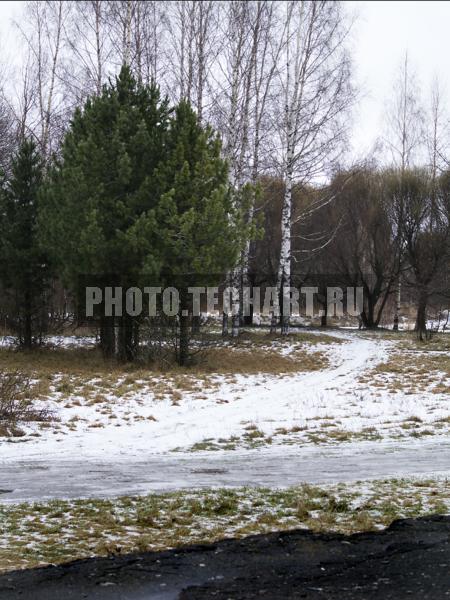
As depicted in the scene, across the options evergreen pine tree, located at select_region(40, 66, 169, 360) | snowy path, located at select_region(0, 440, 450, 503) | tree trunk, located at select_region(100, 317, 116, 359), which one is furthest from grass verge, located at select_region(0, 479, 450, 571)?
tree trunk, located at select_region(100, 317, 116, 359)

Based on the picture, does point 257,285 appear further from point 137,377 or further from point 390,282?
point 137,377

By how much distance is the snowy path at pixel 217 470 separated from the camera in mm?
6570

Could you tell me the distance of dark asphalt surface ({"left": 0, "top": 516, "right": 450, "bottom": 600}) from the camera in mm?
3818

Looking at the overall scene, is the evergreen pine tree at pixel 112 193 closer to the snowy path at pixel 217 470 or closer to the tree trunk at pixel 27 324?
the tree trunk at pixel 27 324

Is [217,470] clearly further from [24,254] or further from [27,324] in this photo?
[27,324]

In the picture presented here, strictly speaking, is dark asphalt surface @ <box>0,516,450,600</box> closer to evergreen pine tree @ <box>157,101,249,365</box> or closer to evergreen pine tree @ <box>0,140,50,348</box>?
evergreen pine tree @ <box>157,101,249,365</box>

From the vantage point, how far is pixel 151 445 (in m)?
9.12

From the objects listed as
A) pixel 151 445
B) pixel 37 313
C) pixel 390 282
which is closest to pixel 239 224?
pixel 37 313

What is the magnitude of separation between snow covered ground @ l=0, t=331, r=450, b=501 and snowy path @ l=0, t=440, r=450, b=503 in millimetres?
37

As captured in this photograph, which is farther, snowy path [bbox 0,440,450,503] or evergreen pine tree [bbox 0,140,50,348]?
evergreen pine tree [bbox 0,140,50,348]

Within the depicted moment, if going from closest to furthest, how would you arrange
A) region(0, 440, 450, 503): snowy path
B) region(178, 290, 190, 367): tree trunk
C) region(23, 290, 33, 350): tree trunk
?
region(0, 440, 450, 503): snowy path, region(178, 290, 190, 367): tree trunk, region(23, 290, 33, 350): tree trunk

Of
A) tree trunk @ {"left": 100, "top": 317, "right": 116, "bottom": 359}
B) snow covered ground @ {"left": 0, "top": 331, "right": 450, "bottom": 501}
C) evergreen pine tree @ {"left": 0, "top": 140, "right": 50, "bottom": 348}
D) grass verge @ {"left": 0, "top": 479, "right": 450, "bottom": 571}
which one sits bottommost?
snow covered ground @ {"left": 0, "top": 331, "right": 450, "bottom": 501}

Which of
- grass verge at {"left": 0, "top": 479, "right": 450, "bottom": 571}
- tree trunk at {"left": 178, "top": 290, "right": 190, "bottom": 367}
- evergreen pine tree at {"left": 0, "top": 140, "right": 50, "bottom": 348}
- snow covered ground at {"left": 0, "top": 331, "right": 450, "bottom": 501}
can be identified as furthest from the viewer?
evergreen pine tree at {"left": 0, "top": 140, "right": 50, "bottom": 348}

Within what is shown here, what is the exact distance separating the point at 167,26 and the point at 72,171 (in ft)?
36.7
